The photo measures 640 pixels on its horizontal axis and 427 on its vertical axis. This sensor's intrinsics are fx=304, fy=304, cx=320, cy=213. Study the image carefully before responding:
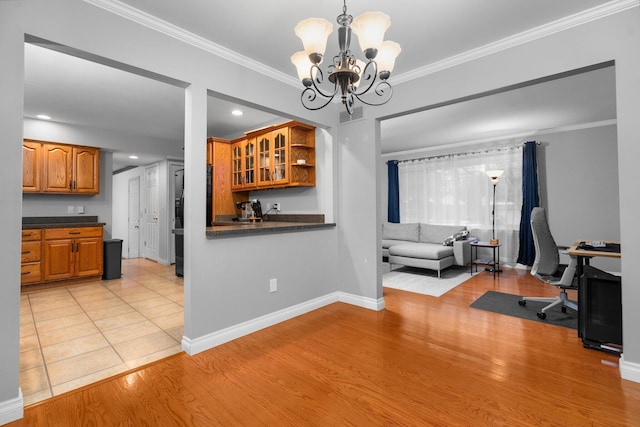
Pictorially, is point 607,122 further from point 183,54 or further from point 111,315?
point 111,315

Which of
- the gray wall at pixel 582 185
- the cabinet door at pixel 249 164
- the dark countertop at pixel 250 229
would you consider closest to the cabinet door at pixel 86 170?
the cabinet door at pixel 249 164

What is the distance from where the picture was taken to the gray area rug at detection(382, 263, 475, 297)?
4.36m

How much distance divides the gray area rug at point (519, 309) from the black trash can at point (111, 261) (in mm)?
5614

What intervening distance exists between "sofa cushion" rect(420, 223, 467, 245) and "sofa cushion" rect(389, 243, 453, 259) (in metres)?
0.61

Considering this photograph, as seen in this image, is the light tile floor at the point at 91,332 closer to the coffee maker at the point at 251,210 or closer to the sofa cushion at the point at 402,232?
the coffee maker at the point at 251,210

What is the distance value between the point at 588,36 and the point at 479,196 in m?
4.33

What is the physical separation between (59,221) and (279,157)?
4.10 m

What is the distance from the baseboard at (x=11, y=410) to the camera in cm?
162

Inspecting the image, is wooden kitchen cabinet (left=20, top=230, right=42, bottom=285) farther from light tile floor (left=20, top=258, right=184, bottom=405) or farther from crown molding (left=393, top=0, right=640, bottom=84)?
crown molding (left=393, top=0, right=640, bottom=84)

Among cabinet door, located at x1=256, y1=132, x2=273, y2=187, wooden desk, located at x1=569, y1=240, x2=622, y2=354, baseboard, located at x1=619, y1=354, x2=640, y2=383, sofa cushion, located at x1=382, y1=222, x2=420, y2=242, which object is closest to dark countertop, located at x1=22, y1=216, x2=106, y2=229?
cabinet door, located at x1=256, y1=132, x2=273, y2=187

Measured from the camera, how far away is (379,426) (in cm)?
161

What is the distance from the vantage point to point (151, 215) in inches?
284

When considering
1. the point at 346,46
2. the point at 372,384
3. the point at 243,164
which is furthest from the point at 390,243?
the point at 346,46

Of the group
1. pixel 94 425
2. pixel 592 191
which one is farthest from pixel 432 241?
pixel 94 425
